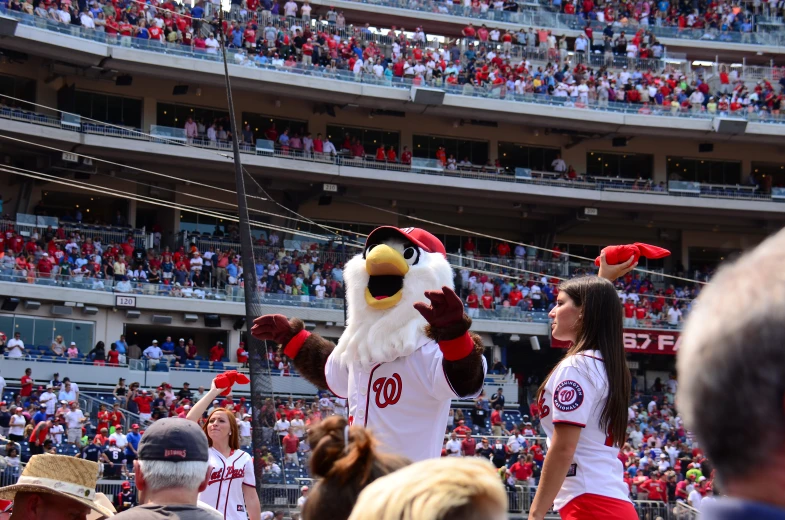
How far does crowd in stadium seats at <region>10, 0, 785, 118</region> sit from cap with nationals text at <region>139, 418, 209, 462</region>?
78.9ft

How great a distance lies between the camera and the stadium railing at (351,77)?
25188 mm

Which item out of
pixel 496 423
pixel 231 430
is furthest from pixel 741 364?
pixel 496 423

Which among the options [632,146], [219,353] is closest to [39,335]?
[219,353]

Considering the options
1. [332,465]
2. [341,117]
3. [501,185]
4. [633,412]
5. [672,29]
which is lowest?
[633,412]

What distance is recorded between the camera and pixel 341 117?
3070 centimetres

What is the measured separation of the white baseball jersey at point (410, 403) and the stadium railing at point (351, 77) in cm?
2231

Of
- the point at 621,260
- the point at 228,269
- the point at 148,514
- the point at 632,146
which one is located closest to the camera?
the point at 148,514

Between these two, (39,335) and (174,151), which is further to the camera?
(174,151)

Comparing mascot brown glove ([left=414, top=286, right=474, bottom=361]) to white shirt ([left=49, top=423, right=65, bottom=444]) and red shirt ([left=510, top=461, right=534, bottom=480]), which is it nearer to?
white shirt ([left=49, top=423, right=65, bottom=444])

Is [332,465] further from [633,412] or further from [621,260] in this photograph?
[633,412]

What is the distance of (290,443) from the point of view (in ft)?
50.3

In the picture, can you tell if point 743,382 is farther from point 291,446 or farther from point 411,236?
point 291,446

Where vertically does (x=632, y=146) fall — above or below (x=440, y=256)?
above

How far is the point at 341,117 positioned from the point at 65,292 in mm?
10882
